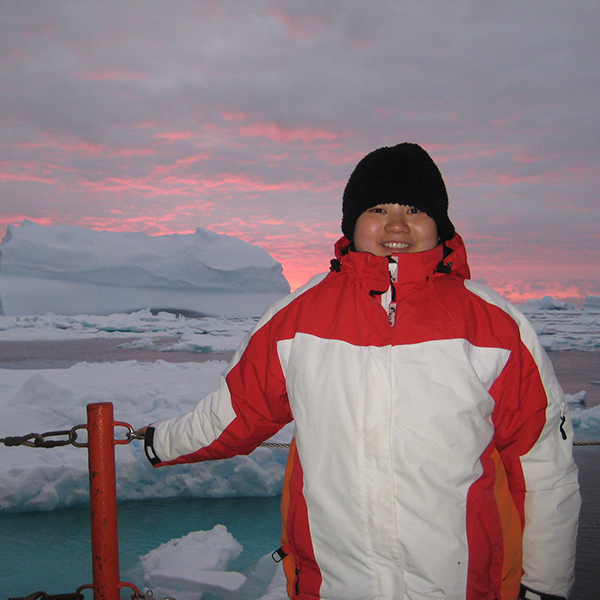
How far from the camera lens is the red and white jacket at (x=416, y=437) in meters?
1.00

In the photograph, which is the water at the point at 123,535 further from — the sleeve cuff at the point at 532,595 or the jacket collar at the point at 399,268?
the jacket collar at the point at 399,268

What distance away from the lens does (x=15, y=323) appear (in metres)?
24.6

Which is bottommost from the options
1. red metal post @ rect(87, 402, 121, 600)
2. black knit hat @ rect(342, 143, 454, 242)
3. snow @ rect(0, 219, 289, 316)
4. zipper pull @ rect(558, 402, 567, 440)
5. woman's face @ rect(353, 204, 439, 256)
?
red metal post @ rect(87, 402, 121, 600)

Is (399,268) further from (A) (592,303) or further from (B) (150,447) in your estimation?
(A) (592,303)

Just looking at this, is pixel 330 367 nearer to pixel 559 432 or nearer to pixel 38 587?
pixel 559 432

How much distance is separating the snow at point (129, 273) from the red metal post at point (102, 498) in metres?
26.4

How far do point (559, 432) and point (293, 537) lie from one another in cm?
69

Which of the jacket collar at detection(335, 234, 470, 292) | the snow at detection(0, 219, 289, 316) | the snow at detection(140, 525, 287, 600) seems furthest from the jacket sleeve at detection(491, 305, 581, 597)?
the snow at detection(0, 219, 289, 316)

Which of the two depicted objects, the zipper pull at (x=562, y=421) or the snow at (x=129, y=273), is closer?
the zipper pull at (x=562, y=421)

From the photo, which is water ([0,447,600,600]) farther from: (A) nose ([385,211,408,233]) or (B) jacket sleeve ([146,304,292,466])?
(A) nose ([385,211,408,233])

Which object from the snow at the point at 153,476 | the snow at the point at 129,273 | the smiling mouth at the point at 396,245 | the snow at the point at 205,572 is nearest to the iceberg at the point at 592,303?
the snow at the point at 129,273

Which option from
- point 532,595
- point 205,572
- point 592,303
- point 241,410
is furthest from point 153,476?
point 592,303

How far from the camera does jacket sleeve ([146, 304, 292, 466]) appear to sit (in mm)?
1188

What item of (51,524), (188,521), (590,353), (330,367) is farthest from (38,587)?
(590,353)
